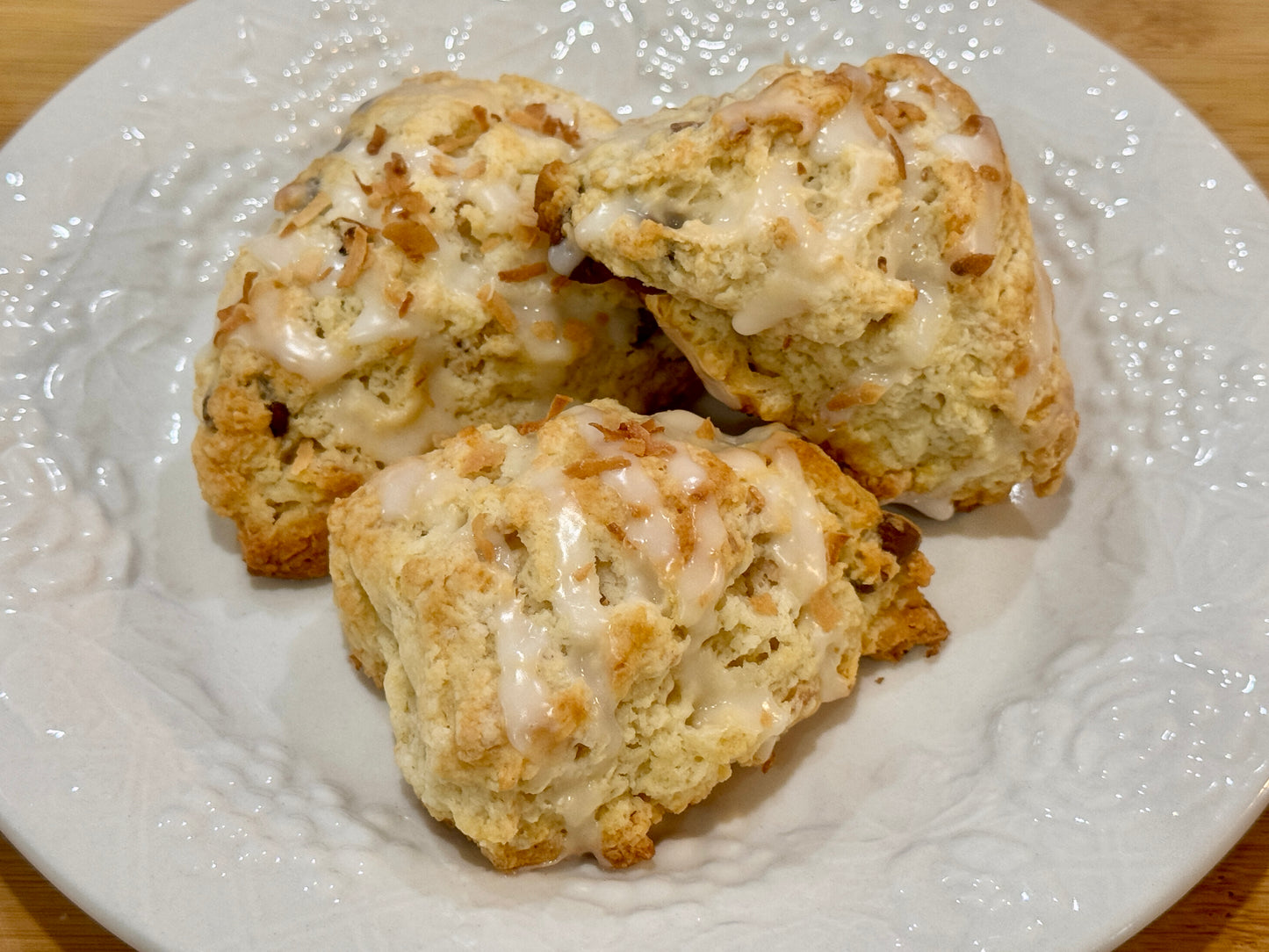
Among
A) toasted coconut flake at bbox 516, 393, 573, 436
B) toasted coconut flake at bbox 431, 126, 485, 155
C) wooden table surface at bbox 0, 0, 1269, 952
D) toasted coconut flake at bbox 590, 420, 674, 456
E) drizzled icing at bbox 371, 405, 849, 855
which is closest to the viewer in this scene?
drizzled icing at bbox 371, 405, 849, 855

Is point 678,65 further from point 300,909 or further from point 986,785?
point 300,909

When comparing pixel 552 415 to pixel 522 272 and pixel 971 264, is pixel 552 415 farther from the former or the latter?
pixel 971 264

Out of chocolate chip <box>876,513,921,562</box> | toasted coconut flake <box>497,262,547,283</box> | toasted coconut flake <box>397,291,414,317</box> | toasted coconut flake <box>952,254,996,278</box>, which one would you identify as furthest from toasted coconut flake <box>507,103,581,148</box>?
chocolate chip <box>876,513,921,562</box>

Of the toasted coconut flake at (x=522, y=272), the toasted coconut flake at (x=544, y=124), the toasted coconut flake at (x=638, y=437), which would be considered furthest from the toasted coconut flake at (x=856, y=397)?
the toasted coconut flake at (x=544, y=124)

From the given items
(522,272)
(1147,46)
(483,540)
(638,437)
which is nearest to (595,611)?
(483,540)

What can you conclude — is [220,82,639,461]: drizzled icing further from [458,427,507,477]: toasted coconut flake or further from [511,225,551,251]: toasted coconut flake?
[458,427,507,477]: toasted coconut flake
